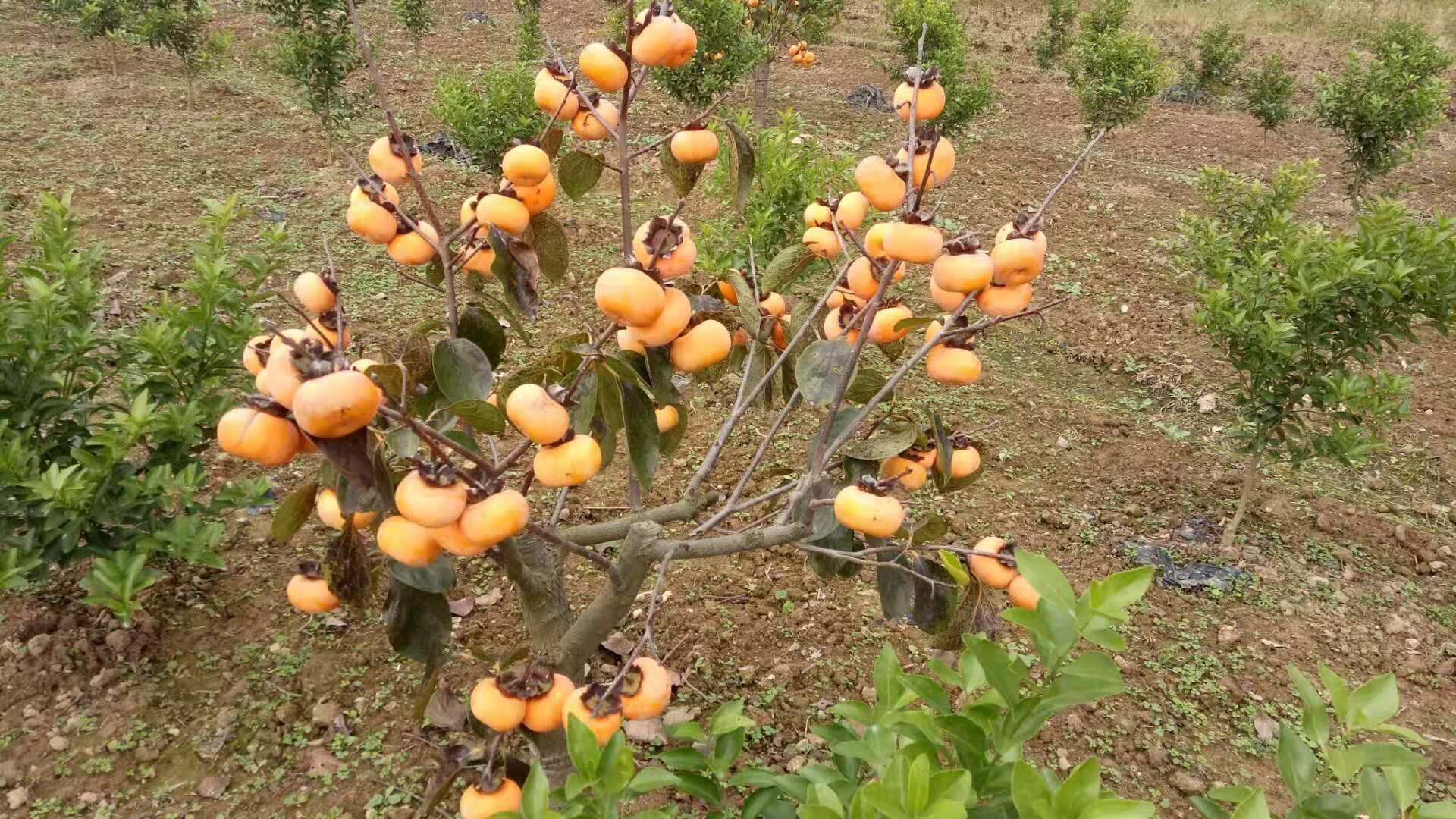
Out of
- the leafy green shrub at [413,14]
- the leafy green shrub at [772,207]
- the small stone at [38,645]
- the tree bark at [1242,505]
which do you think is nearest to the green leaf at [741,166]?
the small stone at [38,645]

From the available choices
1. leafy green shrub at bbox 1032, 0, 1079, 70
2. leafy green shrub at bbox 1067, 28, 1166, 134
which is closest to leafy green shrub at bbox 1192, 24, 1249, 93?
leafy green shrub at bbox 1032, 0, 1079, 70

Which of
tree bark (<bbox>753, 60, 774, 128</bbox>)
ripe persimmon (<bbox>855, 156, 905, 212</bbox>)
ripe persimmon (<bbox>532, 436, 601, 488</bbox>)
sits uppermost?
ripe persimmon (<bbox>855, 156, 905, 212</bbox>)

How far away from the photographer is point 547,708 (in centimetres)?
123

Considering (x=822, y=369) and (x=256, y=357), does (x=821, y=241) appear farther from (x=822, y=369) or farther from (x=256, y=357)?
(x=256, y=357)

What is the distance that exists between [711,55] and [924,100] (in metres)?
6.42

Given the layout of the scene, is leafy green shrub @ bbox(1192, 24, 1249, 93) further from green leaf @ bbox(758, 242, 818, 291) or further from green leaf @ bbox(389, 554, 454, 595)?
green leaf @ bbox(389, 554, 454, 595)

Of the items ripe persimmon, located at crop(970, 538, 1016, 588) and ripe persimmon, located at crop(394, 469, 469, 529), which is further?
ripe persimmon, located at crop(970, 538, 1016, 588)

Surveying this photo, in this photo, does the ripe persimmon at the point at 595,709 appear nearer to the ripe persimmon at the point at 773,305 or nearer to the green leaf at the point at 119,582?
the ripe persimmon at the point at 773,305

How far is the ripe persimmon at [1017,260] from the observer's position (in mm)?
1096

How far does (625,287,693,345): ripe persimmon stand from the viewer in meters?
1.11

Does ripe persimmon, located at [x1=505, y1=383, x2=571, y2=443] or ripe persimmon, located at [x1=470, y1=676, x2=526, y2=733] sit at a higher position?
ripe persimmon, located at [x1=505, y1=383, x2=571, y2=443]

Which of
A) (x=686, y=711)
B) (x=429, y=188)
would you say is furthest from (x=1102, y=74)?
(x=686, y=711)

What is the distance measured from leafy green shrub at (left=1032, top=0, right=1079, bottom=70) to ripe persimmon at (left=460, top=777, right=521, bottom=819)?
14.1 m

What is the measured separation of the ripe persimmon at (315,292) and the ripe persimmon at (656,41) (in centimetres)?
52
